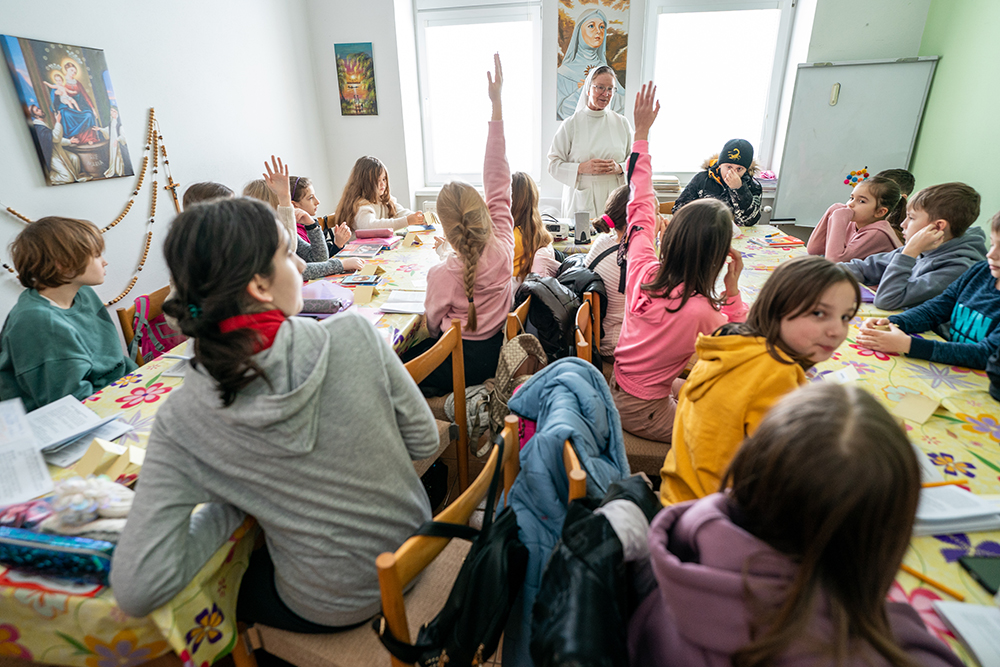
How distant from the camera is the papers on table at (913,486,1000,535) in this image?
0.83 m

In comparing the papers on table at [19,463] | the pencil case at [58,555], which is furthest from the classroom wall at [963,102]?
the papers on table at [19,463]

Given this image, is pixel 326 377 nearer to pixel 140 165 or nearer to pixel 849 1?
pixel 140 165

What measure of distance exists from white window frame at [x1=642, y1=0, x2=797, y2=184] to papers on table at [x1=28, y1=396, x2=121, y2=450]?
15.3ft

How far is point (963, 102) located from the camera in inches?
130

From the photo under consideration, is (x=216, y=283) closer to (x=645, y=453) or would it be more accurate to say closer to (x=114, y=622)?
(x=114, y=622)

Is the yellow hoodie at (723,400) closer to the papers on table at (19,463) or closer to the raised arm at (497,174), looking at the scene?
the raised arm at (497,174)

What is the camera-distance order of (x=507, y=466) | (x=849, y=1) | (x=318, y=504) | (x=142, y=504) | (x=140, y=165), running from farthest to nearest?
(x=849, y=1), (x=140, y=165), (x=507, y=466), (x=318, y=504), (x=142, y=504)

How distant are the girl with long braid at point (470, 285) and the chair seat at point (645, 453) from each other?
61cm

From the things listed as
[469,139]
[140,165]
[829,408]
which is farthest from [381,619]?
[469,139]

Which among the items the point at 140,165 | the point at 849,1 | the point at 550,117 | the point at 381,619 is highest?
the point at 849,1

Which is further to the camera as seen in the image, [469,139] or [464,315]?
[469,139]

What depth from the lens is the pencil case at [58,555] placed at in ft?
2.61

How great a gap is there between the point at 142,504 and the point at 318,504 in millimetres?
260

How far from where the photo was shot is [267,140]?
395cm
